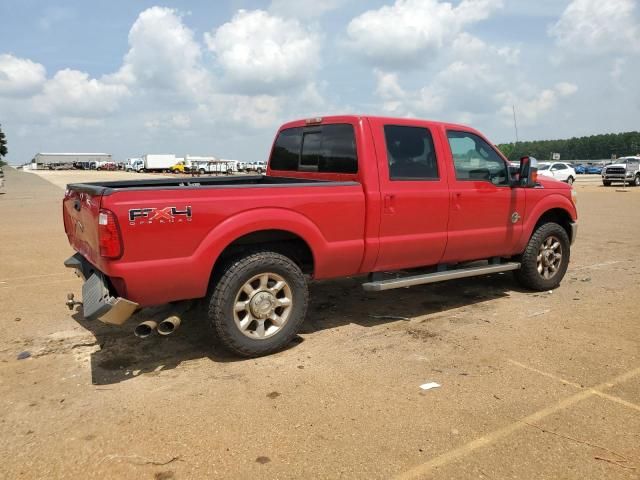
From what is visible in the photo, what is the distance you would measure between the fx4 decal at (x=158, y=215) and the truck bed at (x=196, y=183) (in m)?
0.22

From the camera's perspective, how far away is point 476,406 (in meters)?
3.33

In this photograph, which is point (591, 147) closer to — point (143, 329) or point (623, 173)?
point (623, 173)

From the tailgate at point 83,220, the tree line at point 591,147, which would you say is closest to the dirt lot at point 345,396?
the tailgate at point 83,220

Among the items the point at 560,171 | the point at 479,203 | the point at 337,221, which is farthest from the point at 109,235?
the point at 560,171

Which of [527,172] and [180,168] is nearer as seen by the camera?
[527,172]

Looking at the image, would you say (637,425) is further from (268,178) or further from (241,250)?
(268,178)

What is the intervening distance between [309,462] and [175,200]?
199cm

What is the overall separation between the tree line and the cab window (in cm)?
14025

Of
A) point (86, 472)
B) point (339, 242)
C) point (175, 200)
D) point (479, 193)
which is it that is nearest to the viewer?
point (86, 472)

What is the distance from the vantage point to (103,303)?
3598mm

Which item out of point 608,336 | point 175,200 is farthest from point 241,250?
point 608,336

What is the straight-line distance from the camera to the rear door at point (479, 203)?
17.1 ft

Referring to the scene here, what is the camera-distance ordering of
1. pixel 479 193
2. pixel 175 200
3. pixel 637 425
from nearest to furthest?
pixel 637 425, pixel 175 200, pixel 479 193

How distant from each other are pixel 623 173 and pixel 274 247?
3142cm
